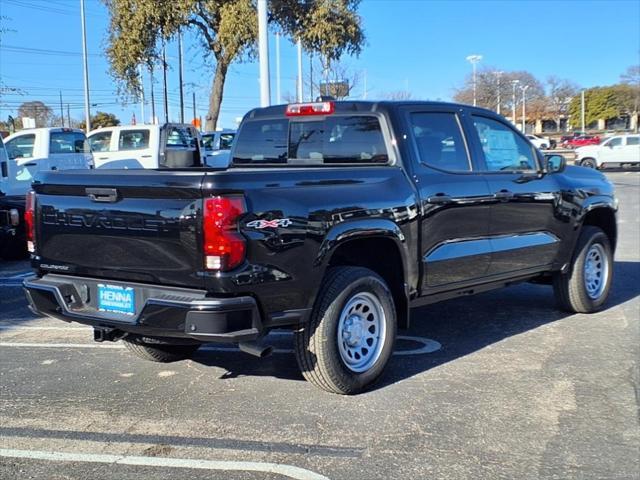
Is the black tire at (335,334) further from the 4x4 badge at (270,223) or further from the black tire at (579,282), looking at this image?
the black tire at (579,282)

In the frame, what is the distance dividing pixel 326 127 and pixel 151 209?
78.8 inches

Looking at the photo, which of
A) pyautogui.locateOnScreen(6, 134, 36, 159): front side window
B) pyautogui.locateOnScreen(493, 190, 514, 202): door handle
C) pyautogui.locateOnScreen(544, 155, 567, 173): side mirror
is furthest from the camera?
pyautogui.locateOnScreen(6, 134, 36, 159): front side window

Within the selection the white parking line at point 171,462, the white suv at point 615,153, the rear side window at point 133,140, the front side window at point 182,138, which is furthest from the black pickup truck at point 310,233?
the white suv at point 615,153

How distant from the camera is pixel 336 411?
445 cm

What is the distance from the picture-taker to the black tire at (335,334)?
444 cm

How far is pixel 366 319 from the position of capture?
15.8 ft

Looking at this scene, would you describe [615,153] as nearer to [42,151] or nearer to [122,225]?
[42,151]

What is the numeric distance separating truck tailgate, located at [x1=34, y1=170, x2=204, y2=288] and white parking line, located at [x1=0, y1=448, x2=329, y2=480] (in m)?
0.97

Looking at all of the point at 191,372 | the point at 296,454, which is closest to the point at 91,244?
the point at 191,372

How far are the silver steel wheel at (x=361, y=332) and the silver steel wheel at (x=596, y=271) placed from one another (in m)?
3.13

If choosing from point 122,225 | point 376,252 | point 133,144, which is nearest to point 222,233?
point 122,225

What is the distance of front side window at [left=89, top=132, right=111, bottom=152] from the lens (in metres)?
19.3

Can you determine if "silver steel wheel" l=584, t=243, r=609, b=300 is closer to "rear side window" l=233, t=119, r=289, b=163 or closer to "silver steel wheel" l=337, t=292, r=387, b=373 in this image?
"silver steel wheel" l=337, t=292, r=387, b=373

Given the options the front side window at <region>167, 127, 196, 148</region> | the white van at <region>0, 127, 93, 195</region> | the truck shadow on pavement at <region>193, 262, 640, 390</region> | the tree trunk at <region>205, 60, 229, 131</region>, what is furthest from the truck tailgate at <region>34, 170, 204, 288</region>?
the tree trunk at <region>205, 60, 229, 131</region>
